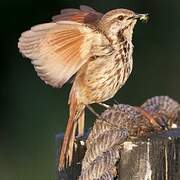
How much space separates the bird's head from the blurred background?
7.80ft

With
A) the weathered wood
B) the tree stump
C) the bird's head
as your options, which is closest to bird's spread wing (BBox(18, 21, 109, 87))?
the bird's head

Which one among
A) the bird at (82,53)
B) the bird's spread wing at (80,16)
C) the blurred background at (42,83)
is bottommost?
the blurred background at (42,83)

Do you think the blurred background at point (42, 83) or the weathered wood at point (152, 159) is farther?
the blurred background at point (42, 83)

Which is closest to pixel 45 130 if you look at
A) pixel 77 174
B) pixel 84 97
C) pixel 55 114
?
pixel 55 114

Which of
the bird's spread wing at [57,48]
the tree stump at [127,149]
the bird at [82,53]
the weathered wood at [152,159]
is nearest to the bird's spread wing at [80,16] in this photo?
the bird at [82,53]

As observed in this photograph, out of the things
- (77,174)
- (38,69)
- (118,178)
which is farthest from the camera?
(38,69)

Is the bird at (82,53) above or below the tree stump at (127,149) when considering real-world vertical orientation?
above

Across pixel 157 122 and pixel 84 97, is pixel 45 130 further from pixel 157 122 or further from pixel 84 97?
pixel 157 122

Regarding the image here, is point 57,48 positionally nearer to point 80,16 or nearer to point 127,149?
point 80,16

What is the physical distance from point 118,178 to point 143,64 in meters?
4.77

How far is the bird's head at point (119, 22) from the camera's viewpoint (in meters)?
3.74

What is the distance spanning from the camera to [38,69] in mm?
3346

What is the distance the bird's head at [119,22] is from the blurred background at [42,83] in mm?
2379

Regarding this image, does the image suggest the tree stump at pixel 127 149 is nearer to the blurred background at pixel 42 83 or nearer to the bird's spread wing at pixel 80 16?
the bird's spread wing at pixel 80 16
